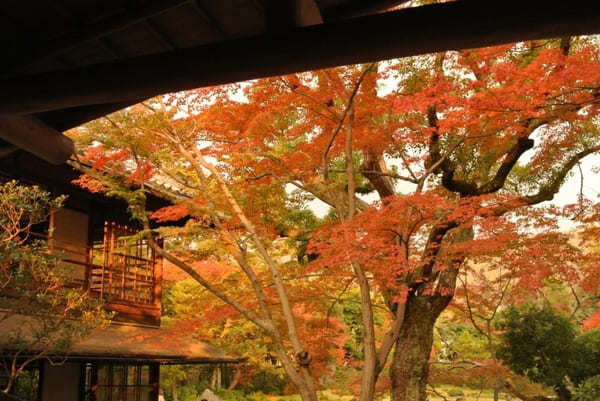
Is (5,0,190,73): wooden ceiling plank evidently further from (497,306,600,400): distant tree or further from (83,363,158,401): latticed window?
(497,306,600,400): distant tree

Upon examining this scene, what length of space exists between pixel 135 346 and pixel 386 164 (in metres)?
5.51

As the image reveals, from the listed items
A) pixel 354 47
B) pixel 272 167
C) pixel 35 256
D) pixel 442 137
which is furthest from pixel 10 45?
pixel 442 137

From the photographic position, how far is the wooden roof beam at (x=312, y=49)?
1803 mm

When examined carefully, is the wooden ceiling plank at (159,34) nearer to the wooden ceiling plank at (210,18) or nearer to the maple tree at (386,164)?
the wooden ceiling plank at (210,18)

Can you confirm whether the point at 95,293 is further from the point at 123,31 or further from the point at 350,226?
the point at 123,31

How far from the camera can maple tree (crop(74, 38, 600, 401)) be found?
808cm

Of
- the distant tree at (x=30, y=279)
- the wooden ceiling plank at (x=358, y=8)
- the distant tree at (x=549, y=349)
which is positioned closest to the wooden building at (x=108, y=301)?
the distant tree at (x=30, y=279)

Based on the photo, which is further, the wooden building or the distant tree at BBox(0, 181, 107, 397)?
the wooden building

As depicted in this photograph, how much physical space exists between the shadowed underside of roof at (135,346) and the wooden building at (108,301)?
17mm

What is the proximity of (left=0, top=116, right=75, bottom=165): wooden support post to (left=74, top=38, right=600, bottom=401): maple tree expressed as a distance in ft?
17.5

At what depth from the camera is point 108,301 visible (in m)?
10.1

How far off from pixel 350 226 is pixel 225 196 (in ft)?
7.04

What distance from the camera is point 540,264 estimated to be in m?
9.16

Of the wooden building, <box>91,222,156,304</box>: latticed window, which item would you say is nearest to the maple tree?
the wooden building
